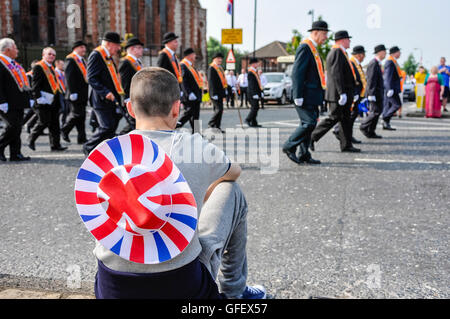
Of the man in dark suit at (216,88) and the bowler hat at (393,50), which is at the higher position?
the bowler hat at (393,50)

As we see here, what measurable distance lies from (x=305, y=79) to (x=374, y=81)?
3721 mm

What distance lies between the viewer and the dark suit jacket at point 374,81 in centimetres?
1009

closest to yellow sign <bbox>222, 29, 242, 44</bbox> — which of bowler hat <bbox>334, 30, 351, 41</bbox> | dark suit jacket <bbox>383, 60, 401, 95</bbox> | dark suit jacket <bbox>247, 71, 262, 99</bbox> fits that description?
dark suit jacket <bbox>247, 71, 262, 99</bbox>

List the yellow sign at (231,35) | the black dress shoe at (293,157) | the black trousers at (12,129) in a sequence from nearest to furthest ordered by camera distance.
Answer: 1. the black dress shoe at (293,157)
2. the black trousers at (12,129)
3. the yellow sign at (231,35)

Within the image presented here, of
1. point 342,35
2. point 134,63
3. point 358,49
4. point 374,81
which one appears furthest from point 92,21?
point 342,35

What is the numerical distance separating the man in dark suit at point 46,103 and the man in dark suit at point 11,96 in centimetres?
105

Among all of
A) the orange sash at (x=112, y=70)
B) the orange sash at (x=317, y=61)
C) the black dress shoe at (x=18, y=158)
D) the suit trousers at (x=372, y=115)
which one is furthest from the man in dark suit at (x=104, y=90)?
the suit trousers at (x=372, y=115)

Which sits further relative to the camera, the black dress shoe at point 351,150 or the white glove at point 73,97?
the white glove at point 73,97

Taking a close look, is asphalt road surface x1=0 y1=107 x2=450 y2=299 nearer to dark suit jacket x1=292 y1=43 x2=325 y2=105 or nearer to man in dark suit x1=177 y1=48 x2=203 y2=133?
dark suit jacket x1=292 y1=43 x2=325 y2=105

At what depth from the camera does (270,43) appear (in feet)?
304

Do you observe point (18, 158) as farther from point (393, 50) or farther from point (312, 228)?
point (393, 50)

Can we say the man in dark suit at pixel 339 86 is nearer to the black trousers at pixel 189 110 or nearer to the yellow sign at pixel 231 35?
the black trousers at pixel 189 110

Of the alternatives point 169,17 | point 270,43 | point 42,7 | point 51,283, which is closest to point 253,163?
point 51,283
